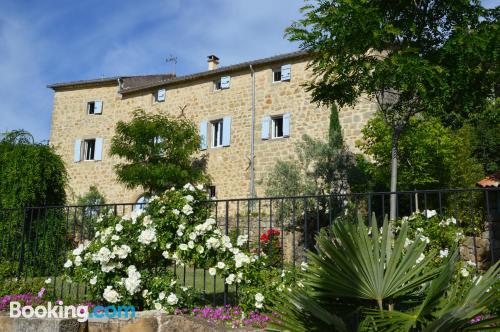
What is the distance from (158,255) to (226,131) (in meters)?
15.0

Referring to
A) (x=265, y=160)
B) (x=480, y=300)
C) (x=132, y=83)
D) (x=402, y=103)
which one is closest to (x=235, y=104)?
(x=265, y=160)

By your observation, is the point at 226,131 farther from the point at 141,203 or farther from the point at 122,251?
the point at 122,251

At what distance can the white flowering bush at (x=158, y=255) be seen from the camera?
493 cm

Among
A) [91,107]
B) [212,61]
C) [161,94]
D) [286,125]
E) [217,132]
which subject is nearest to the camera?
[286,125]

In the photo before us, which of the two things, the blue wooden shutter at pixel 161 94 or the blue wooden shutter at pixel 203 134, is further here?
the blue wooden shutter at pixel 161 94

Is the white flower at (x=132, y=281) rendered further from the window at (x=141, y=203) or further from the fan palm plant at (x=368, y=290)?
the fan palm plant at (x=368, y=290)

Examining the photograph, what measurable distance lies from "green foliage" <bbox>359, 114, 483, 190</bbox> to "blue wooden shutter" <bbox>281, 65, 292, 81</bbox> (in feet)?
15.6

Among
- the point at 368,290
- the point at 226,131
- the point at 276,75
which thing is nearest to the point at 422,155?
the point at 276,75

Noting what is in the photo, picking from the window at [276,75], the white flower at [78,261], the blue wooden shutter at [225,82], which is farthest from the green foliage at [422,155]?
the white flower at [78,261]

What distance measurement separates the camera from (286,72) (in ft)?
62.4

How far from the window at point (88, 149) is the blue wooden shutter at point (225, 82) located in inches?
331

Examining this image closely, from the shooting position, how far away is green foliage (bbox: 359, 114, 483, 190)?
46.4ft

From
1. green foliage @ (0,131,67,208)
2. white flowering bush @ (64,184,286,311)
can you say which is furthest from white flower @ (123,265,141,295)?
green foliage @ (0,131,67,208)

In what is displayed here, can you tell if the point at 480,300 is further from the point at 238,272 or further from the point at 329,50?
the point at 329,50
